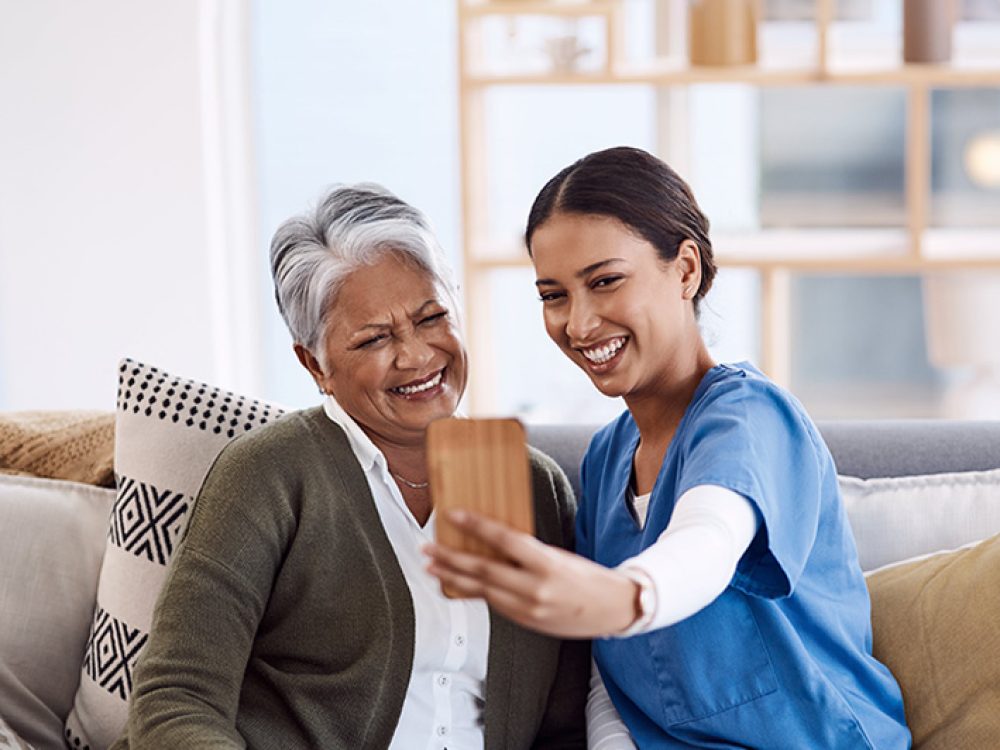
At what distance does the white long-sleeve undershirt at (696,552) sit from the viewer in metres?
1.09

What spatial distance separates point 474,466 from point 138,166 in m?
3.09

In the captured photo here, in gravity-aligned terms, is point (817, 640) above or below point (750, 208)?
below

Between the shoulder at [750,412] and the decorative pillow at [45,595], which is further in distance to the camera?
the decorative pillow at [45,595]

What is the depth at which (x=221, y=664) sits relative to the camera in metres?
1.53

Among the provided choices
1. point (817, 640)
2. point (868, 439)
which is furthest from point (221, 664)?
point (868, 439)

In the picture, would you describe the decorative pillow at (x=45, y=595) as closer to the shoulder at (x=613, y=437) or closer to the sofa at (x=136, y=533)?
the sofa at (x=136, y=533)

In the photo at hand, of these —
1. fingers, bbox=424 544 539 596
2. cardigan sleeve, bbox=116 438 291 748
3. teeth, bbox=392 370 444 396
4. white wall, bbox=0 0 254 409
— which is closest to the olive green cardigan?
cardigan sleeve, bbox=116 438 291 748

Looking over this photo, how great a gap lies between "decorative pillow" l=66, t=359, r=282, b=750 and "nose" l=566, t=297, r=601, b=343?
1.96 feet

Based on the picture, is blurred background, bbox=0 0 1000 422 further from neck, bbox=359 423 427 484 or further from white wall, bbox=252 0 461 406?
neck, bbox=359 423 427 484

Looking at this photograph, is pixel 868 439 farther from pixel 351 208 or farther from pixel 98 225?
pixel 98 225

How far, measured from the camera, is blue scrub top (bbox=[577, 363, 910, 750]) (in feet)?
4.32

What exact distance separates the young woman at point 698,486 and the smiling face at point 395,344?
7.2 inches

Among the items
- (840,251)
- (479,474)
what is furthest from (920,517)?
(840,251)

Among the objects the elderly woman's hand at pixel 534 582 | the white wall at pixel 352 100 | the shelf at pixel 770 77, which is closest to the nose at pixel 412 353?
the elderly woman's hand at pixel 534 582
